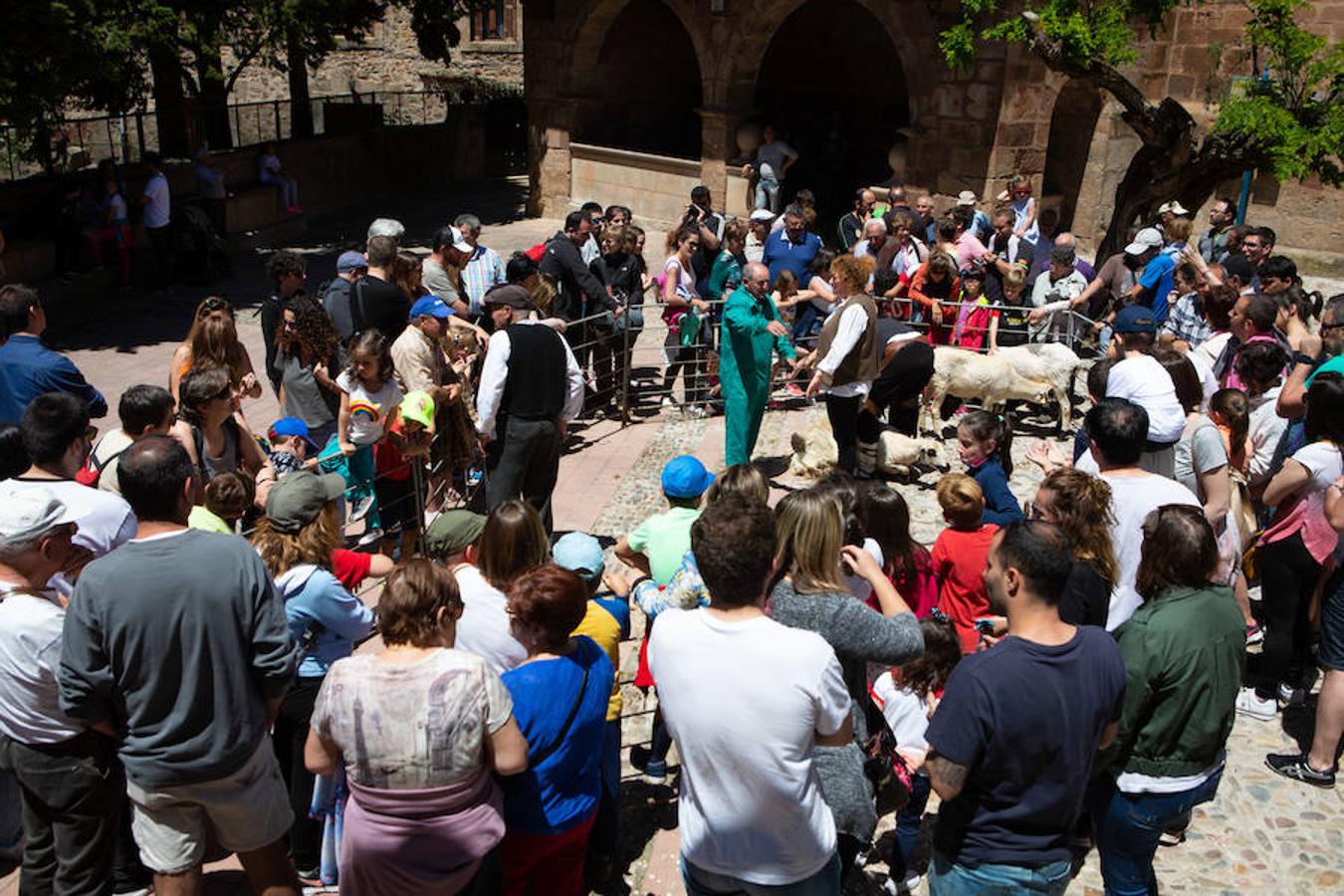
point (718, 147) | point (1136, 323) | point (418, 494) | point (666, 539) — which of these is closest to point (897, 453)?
point (1136, 323)

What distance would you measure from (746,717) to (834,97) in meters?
21.0

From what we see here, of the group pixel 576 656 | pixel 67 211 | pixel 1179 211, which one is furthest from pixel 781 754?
pixel 67 211

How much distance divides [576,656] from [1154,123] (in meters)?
10.9

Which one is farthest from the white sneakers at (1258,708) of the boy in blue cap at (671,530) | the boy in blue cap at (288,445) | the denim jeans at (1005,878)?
the boy in blue cap at (288,445)

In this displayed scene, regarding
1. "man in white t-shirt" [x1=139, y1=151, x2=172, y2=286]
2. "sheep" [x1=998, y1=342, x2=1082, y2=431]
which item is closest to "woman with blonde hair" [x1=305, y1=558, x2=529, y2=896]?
"sheep" [x1=998, y1=342, x2=1082, y2=431]

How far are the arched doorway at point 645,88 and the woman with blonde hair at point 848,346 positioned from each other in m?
14.2

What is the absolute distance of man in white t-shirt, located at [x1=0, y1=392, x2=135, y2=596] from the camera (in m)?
3.99

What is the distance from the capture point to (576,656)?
3432 millimetres

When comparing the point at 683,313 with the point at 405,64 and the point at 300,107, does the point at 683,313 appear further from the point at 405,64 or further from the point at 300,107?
the point at 405,64

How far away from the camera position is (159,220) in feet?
47.1

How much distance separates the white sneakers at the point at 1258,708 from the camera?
549 centimetres

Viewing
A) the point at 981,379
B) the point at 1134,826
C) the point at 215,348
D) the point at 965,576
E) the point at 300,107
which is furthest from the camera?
the point at 300,107

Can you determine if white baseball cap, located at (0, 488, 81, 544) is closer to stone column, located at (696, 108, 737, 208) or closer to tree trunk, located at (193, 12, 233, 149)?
tree trunk, located at (193, 12, 233, 149)

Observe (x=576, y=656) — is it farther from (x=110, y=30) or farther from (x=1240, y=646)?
(x=110, y=30)
